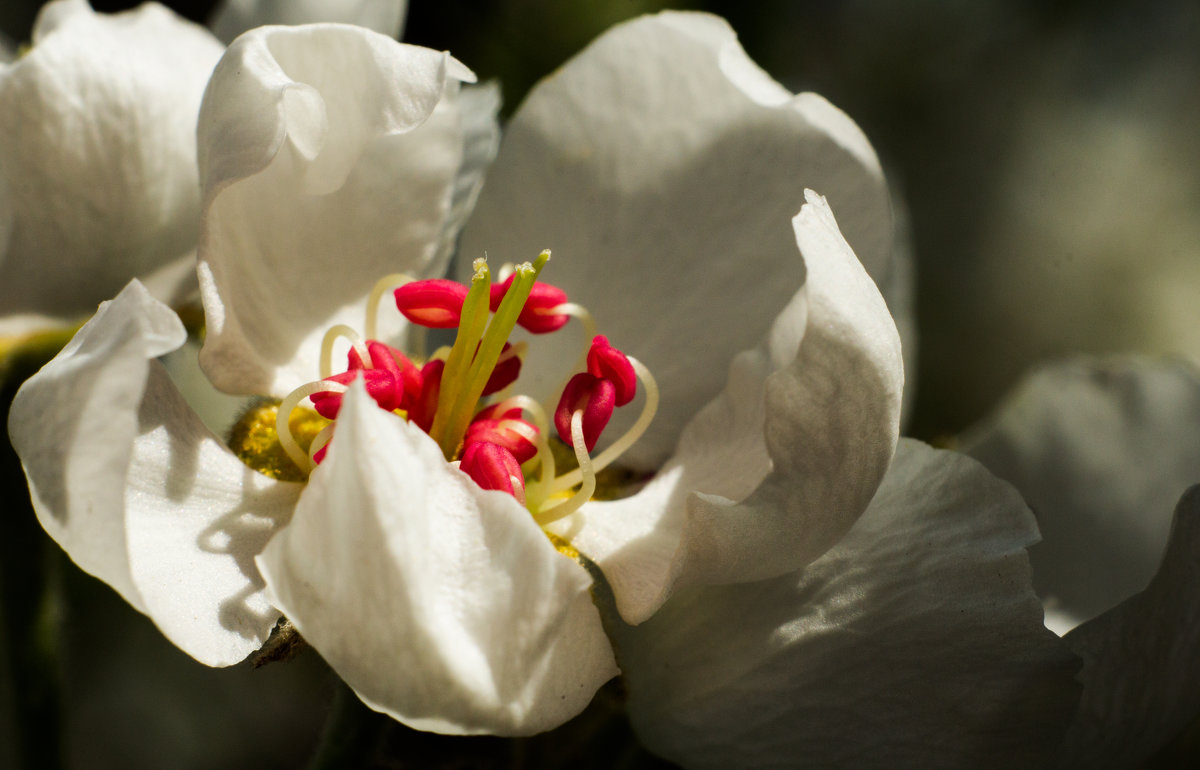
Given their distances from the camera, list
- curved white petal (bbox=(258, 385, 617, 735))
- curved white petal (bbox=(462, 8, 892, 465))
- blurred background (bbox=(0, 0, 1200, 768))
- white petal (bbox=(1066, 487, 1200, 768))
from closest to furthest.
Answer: curved white petal (bbox=(258, 385, 617, 735))
white petal (bbox=(1066, 487, 1200, 768))
curved white petal (bbox=(462, 8, 892, 465))
blurred background (bbox=(0, 0, 1200, 768))

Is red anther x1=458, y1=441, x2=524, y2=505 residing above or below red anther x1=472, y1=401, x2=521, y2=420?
above

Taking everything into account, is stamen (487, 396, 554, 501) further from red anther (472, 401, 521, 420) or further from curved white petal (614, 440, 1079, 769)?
curved white petal (614, 440, 1079, 769)

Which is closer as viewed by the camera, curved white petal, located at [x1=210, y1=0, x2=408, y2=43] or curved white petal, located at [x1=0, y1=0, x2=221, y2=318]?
curved white petal, located at [x1=0, y1=0, x2=221, y2=318]

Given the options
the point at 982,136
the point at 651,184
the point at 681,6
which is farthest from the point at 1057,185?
the point at 651,184

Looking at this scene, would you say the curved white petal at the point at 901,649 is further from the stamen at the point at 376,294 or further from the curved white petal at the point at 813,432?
the stamen at the point at 376,294

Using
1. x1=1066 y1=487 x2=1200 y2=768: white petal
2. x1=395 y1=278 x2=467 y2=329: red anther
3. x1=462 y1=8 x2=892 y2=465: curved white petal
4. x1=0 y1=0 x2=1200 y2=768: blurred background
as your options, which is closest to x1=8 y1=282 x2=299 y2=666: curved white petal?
x1=395 y1=278 x2=467 y2=329: red anther

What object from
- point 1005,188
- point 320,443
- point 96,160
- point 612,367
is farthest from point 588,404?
point 1005,188

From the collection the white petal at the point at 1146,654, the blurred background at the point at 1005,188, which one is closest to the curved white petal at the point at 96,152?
the white petal at the point at 1146,654
